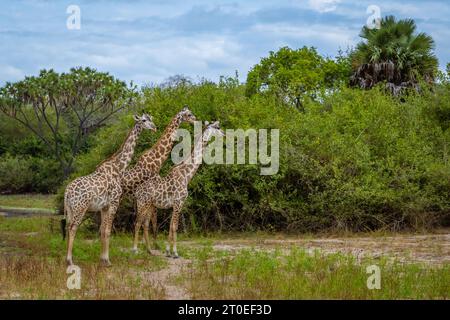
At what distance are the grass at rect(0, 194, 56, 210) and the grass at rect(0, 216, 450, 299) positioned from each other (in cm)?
1731

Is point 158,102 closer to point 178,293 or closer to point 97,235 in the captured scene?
point 97,235

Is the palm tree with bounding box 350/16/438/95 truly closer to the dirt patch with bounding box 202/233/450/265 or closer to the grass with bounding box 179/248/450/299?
the dirt patch with bounding box 202/233/450/265

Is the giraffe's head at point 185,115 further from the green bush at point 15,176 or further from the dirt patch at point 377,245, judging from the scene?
the green bush at point 15,176

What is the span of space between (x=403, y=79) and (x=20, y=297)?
95.0 feet

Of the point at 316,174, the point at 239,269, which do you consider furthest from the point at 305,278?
the point at 316,174

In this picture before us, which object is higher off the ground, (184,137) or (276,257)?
(184,137)

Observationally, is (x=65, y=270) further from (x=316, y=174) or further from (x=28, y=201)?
(x=28, y=201)

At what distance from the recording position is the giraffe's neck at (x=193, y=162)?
14978 millimetres

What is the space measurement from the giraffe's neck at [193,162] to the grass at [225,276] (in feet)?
4.93

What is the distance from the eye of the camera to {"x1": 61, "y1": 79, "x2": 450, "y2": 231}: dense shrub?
18438mm

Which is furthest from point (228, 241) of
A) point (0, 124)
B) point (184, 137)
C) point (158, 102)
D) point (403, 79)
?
point (0, 124)

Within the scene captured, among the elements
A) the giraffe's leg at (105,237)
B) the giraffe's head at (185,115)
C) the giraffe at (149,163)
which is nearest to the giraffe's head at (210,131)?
the giraffe's head at (185,115)

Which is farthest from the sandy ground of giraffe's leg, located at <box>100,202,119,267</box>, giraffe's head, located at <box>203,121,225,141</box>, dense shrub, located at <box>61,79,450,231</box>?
giraffe's head, located at <box>203,121,225,141</box>

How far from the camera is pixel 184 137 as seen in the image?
1848cm
